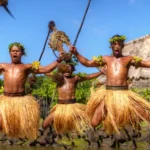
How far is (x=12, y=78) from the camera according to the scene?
6.70 m

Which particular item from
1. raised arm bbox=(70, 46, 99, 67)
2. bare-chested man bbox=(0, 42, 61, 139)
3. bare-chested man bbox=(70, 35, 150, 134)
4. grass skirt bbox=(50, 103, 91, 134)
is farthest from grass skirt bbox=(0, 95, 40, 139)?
raised arm bbox=(70, 46, 99, 67)

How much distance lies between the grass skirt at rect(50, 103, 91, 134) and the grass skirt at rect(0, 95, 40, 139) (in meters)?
0.63

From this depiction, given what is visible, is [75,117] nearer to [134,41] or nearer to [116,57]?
[116,57]

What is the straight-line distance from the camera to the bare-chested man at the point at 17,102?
21.8ft

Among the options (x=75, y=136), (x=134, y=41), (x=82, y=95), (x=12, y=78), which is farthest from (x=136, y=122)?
(x=134, y=41)

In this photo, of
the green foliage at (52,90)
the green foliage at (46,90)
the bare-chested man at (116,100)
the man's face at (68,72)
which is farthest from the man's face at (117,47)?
the green foliage at (46,90)

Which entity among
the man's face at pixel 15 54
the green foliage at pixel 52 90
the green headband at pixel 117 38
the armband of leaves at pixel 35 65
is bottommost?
the green foliage at pixel 52 90

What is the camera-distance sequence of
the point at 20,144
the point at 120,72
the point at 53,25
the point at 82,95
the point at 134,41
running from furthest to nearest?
the point at 134,41 < the point at 82,95 < the point at 20,144 < the point at 53,25 < the point at 120,72

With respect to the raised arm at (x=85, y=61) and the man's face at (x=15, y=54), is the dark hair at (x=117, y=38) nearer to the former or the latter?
the raised arm at (x=85, y=61)

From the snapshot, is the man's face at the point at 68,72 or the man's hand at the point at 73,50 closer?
the man's hand at the point at 73,50

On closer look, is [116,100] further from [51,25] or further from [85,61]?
[51,25]

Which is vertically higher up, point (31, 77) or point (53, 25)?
point (53, 25)

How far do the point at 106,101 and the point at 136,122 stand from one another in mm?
463

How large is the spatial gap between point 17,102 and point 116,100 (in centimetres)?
128
